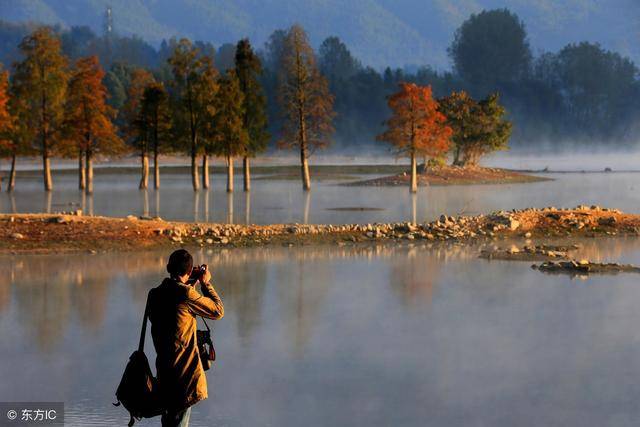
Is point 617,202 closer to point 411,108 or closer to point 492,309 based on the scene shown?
point 411,108

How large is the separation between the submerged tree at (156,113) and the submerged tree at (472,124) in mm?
36425

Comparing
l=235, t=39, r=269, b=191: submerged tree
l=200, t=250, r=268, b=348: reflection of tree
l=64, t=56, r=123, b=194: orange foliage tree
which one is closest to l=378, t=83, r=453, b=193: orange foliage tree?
l=235, t=39, r=269, b=191: submerged tree

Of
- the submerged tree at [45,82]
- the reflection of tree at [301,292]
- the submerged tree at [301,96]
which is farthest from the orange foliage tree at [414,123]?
the reflection of tree at [301,292]

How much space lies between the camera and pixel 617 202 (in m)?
65.4

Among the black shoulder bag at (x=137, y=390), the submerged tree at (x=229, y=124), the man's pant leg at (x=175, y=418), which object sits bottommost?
the man's pant leg at (x=175, y=418)

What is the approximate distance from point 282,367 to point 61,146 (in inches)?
2616

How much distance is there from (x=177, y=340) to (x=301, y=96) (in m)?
74.4

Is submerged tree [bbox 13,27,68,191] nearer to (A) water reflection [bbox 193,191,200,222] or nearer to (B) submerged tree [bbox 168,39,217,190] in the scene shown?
(B) submerged tree [bbox 168,39,217,190]

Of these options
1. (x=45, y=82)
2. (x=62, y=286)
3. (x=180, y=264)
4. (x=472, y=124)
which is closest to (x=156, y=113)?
(x=45, y=82)

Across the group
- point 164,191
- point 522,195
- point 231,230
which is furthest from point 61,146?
point 231,230

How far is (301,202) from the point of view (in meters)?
64.4

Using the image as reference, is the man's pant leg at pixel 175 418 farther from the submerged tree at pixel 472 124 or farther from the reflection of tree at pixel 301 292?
the submerged tree at pixel 472 124

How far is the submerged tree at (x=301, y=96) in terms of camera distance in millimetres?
84500

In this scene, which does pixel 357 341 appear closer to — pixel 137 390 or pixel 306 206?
pixel 137 390
